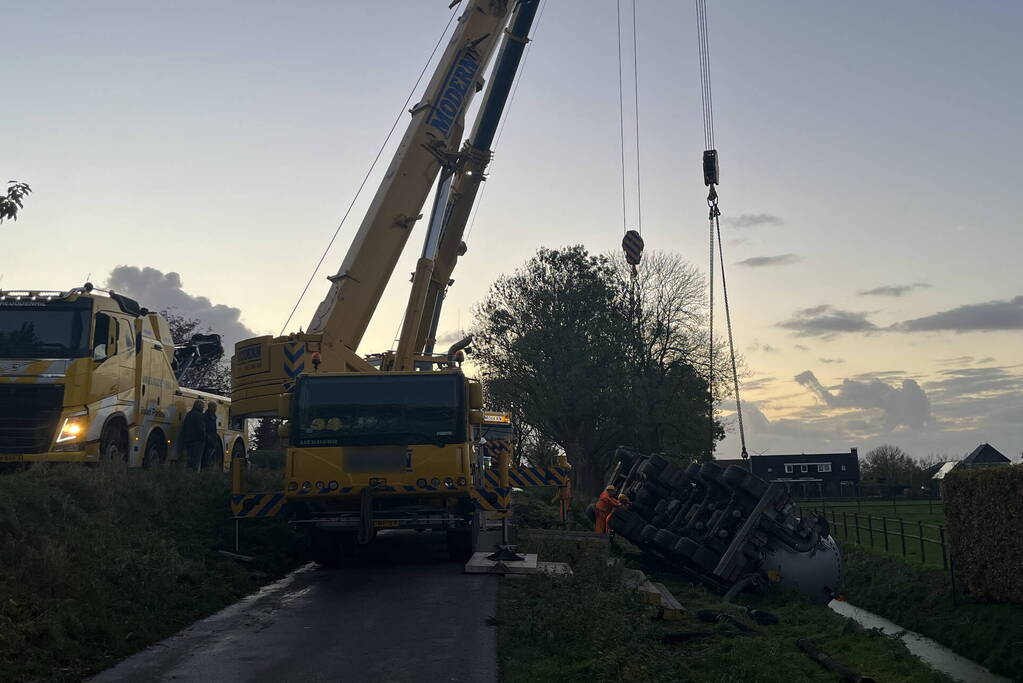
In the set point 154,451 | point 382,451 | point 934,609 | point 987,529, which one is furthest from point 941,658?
point 154,451

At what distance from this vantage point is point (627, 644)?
9570mm

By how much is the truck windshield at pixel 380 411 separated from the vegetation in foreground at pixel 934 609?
1067 cm

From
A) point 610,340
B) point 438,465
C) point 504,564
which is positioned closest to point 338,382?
point 438,465

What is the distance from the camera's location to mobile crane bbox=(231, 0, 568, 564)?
43.4ft

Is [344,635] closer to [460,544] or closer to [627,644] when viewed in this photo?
[627,644]

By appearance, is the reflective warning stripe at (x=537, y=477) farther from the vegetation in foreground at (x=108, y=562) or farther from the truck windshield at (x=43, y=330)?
the truck windshield at (x=43, y=330)

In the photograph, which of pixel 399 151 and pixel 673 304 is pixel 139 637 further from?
pixel 673 304

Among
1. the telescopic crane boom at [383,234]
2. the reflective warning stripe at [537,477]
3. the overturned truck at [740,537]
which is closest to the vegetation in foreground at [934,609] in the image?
the overturned truck at [740,537]

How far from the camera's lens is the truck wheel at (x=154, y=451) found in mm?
18098

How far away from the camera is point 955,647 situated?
18.2 metres

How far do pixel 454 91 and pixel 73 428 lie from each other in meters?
9.23

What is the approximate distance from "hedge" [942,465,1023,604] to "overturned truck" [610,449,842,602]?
2.52 m

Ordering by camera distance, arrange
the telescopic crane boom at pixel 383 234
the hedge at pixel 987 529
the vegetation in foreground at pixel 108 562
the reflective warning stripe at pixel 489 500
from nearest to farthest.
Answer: the vegetation in foreground at pixel 108 562 → the reflective warning stripe at pixel 489 500 → the telescopic crane boom at pixel 383 234 → the hedge at pixel 987 529

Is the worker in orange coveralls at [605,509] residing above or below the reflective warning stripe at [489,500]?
below
